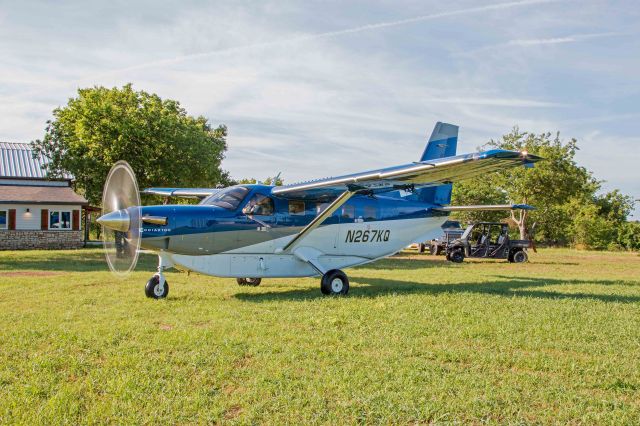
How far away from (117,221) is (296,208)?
4.03 m

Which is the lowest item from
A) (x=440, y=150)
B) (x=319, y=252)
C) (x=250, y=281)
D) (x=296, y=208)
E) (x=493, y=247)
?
(x=250, y=281)

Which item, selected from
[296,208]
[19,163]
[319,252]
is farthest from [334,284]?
[19,163]

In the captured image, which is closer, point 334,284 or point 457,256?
point 334,284

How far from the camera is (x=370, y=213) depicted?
13.4m

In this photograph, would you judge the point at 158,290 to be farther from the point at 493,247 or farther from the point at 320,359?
the point at 493,247

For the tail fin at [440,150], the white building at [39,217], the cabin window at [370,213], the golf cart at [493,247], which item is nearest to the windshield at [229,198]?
the cabin window at [370,213]

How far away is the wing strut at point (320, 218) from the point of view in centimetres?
1170

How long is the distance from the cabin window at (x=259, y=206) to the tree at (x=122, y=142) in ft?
56.8

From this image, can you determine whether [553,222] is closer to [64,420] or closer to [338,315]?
[338,315]

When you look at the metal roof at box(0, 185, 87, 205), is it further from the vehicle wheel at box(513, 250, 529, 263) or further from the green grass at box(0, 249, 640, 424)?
the vehicle wheel at box(513, 250, 529, 263)

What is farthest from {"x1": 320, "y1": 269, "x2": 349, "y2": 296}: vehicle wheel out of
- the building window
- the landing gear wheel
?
the building window

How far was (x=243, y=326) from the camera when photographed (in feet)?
24.7

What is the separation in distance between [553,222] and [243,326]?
47.7 metres

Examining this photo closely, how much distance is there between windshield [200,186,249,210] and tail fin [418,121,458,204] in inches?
209
